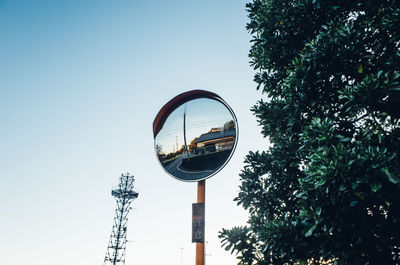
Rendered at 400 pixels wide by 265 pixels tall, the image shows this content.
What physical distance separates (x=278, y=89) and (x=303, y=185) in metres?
3.24

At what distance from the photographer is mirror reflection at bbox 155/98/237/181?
13.7ft

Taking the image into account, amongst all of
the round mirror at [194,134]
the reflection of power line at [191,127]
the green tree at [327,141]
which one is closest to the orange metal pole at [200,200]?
the round mirror at [194,134]

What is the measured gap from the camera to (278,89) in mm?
6430

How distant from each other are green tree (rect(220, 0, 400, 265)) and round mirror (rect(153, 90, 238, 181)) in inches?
57.5

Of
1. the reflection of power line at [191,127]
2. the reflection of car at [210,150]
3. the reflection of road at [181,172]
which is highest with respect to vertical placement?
the reflection of power line at [191,127]

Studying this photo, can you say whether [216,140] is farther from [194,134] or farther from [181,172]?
[181,172]

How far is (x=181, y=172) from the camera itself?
4215 millimetres

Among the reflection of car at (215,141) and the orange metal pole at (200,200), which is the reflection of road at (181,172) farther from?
the reflection of car at (215,141)

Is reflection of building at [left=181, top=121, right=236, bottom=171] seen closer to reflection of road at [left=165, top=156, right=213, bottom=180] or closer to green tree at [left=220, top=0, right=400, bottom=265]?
reflection of road at [left=165, top=156, right=213, bottom=180]

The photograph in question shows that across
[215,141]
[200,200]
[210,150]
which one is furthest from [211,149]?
[200,200]

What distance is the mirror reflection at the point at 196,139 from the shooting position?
418cm

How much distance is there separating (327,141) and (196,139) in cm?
229

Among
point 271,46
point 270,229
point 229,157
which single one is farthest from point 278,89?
point 270,229

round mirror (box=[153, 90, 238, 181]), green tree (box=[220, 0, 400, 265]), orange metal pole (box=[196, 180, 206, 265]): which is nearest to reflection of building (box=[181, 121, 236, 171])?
round mirror (box=[153, 90, 238, 181])
